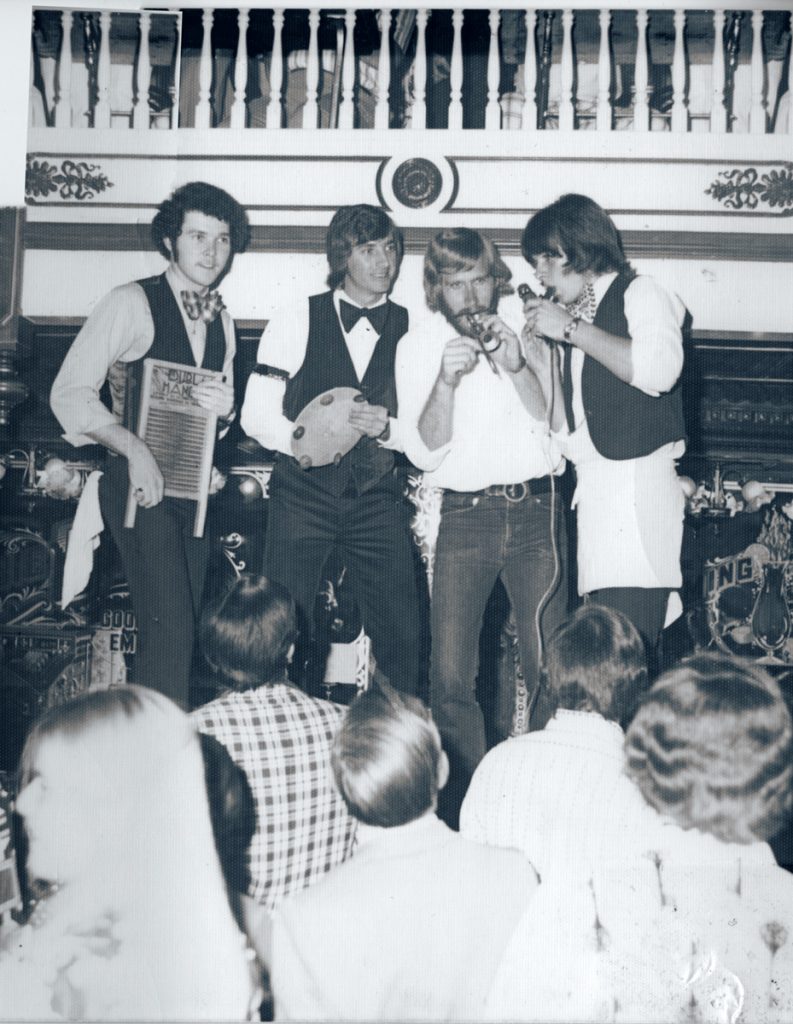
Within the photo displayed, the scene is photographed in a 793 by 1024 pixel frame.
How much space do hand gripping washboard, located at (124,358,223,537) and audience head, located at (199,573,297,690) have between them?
19 centimetres

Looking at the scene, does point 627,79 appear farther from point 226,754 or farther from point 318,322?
point 226,754

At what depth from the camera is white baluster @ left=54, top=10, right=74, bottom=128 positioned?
8.57ft

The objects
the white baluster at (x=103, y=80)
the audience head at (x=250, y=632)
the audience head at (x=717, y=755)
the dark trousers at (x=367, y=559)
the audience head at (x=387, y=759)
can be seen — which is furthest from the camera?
the white baluster at (x=103, y=80)

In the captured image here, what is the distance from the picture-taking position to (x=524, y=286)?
2.56 m

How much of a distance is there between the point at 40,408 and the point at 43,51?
89 cm

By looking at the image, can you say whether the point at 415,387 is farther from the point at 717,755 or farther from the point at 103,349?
the point at 717,755

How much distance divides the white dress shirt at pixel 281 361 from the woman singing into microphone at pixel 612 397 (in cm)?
41

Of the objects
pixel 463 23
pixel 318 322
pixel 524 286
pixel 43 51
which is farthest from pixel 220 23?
pixel 524 286

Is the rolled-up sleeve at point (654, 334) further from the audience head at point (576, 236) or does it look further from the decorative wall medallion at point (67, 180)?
the decorative wall medallion at point (67, 180)

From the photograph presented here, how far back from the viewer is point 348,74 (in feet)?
8.57

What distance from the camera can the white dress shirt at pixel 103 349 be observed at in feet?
8.45

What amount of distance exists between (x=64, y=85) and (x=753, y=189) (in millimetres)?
1712

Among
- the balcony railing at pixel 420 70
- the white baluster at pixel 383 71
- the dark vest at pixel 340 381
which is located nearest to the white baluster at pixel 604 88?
the balcony railing at pixel 420 70

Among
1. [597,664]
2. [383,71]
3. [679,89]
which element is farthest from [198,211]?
[597,664]
